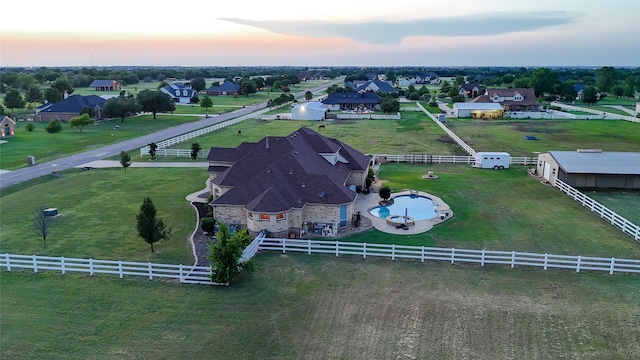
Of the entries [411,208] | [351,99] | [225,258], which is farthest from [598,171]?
[351,99]

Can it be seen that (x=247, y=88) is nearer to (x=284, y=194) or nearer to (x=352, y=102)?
(x=352, y=102)

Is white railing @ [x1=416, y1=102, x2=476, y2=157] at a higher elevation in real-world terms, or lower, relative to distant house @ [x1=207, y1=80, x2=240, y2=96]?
lower

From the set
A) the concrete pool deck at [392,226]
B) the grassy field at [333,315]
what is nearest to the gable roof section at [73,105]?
the concrete pool deck at [392,226]

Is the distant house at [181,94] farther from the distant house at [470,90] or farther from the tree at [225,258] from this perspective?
the tree at [225,258]

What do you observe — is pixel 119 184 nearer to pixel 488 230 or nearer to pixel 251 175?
pixel 251 175

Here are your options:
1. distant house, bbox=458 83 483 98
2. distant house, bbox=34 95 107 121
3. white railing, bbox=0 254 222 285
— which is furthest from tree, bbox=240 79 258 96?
white railing, bbox=0 254 222 285

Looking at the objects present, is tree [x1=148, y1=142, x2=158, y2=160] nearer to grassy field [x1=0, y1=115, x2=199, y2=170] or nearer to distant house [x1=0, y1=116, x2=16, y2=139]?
grassy field [x1=0, y1=115, x2=199, y2=170]

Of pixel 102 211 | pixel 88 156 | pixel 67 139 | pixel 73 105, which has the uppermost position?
pixel 73 105
